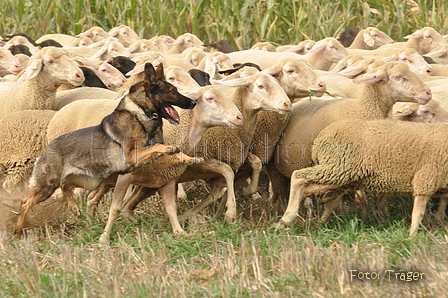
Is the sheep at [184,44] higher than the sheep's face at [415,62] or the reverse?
the reverse

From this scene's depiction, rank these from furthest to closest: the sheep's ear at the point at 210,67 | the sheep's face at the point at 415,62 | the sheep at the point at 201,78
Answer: the sheep's face at the point at 415,62 < the sheep's ear at the point at 210,67 < the sheep at the point at 201,78

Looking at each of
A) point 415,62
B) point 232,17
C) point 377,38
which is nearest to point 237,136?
point 415,62

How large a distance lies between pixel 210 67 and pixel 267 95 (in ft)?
7.79

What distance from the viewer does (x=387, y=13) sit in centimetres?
1512

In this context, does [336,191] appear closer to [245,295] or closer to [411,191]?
[411,191]

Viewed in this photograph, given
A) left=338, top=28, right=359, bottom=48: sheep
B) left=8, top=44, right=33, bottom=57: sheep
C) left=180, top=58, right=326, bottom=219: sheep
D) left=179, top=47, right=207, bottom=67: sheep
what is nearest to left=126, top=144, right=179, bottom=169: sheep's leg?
left=180, top=58, right=326, bottom=219: sheep

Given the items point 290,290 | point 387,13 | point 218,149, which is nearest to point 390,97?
point 218,149

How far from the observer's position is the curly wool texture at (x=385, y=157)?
18.4ft

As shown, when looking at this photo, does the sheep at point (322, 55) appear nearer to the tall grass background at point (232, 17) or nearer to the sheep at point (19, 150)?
the tall grass background at point (232, 17)

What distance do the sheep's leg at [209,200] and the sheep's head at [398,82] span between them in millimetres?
1411

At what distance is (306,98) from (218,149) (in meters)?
1.27

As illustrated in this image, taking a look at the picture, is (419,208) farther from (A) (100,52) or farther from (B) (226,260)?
(A) (100,52)

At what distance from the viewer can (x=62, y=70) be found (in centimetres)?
808

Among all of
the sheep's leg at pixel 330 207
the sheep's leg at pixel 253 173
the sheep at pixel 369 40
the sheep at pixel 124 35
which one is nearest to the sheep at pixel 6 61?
the sheep's leg at pixel 253 173
